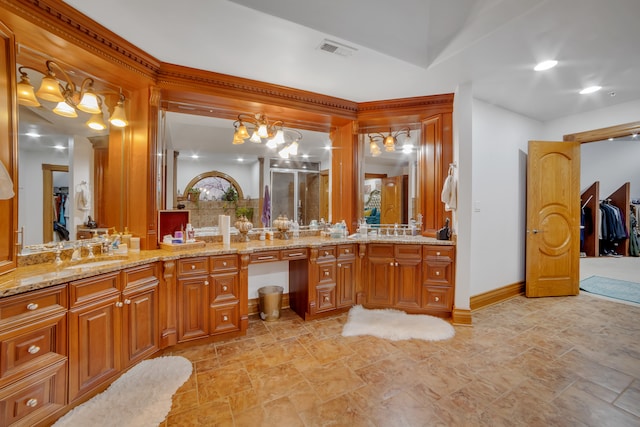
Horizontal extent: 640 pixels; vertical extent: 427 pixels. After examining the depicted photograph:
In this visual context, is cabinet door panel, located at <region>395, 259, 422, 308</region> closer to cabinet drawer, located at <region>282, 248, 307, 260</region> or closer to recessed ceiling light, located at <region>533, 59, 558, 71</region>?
cabinet drawer, located at <region>282, 248, 307, 260</region>

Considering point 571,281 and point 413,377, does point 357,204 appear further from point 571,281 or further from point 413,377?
point 571,281

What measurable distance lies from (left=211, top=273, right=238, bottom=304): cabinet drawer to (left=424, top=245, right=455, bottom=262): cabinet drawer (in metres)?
2.14

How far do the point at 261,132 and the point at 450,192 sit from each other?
2.31m

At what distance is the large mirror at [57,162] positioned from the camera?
194cm

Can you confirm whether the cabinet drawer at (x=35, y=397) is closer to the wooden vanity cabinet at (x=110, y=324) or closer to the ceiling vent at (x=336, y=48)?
the wooden vanity cabinet at (x=110, y=324)

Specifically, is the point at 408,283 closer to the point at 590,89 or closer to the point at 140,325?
the point at 140,325

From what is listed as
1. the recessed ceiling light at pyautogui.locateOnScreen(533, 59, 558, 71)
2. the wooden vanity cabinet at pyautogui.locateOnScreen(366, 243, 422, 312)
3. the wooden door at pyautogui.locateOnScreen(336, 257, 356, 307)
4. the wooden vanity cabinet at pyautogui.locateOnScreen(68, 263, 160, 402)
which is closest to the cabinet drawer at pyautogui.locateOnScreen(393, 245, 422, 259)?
the wooden vanity cabinet at pyautogui.locateOnScreen(366, 243, 422, 312)

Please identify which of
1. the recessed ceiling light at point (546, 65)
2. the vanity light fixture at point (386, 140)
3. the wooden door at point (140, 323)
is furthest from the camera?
the vanity light fixture at point (386, 140)

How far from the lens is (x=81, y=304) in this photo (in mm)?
1739

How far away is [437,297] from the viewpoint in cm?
317

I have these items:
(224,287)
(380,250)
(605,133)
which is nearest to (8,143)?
(224,287)

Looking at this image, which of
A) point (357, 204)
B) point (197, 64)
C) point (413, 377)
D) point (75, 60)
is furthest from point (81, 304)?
point (357, 204)

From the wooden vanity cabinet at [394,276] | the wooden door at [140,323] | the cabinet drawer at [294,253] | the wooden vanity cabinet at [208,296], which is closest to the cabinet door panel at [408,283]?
the wooden vanity cabinet at [394,276]

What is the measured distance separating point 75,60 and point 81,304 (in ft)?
6.06
